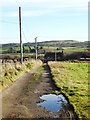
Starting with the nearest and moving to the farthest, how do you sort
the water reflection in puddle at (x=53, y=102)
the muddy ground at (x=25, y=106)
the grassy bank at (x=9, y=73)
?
the muddy ground at (x=25, y=106), the water reflection in puddle at (x=53, y=102), the grassy bank at (x=9, y=73)

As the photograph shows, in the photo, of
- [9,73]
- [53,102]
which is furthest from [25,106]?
[9,73]

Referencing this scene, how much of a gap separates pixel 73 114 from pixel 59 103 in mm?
3195

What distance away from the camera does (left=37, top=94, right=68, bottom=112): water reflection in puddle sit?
14723mm

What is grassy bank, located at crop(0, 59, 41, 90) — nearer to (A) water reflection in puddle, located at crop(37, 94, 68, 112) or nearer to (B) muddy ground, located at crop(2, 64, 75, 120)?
(B) muddy ground, located at crop(2, 64, 75, 120)

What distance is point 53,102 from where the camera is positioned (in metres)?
16.5

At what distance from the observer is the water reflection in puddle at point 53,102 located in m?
14.7

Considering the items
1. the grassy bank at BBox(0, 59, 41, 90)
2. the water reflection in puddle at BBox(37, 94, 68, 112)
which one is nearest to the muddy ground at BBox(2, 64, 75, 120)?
the water reflection in puddle at BBox(37, 94, 68, 112)

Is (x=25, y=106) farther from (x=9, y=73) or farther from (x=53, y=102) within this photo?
(x=9, y=73)

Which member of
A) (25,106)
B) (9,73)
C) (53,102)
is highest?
(9,73)

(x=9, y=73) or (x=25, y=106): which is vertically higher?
(x=9, y=73)

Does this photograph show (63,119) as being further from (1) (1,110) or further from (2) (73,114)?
(1) (1,110)

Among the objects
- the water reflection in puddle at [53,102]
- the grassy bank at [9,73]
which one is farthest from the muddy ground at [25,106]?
the grassy bank at [9,73]

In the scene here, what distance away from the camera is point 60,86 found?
2155 centimetres

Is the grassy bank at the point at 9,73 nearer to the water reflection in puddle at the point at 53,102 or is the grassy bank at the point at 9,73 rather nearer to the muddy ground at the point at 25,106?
the muddy ground at the point at 25,106
